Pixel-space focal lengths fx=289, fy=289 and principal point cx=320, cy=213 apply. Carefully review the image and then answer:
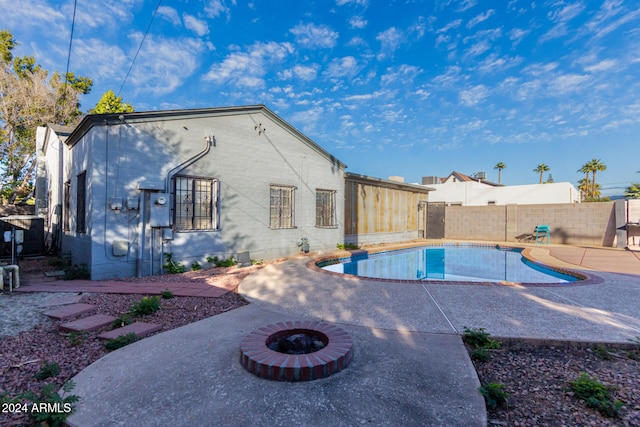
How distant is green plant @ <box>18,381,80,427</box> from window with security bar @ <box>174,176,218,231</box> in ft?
18.1

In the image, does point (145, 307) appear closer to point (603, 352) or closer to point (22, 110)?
point (603, 352)

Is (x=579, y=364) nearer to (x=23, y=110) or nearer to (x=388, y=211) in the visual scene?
(x=388, y=211)

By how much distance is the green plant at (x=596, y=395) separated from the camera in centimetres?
195

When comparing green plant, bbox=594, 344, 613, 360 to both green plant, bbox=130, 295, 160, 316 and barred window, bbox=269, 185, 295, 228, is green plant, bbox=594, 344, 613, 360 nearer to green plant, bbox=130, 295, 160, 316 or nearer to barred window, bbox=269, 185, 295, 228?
green plant, bbox=130, 295, 160, 316

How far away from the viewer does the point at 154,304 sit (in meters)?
4.01

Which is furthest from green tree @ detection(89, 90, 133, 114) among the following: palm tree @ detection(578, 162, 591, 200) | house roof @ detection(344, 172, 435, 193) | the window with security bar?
palm tree @ detection(578, 162, 591, 200)

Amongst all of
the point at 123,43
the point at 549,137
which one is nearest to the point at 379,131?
the point at 549,137

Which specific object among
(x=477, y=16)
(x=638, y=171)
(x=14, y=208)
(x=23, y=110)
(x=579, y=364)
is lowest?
(x=579, y=364)

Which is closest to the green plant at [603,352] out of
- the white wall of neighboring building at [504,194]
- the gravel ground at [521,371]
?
the gravel ground at [521,371]

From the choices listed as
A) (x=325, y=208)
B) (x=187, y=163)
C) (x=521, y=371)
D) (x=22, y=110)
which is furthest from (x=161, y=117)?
(x=22, y=110)

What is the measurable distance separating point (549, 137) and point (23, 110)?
108 ft

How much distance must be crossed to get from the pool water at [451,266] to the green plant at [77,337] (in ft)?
19.7

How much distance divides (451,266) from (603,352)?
7.05 m

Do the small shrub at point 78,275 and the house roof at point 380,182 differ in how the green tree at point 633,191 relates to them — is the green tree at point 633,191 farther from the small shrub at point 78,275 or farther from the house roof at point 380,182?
the small shrub at point 78,275
